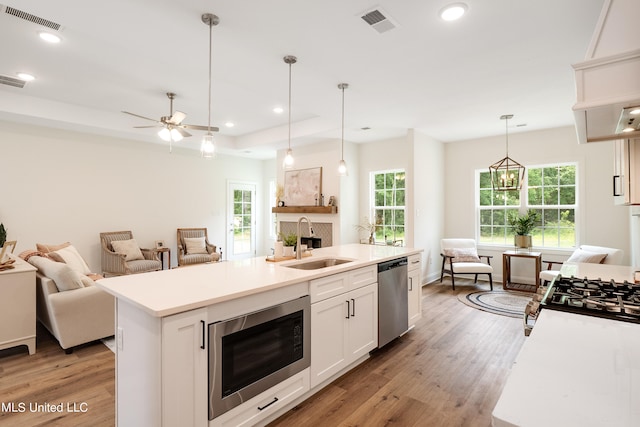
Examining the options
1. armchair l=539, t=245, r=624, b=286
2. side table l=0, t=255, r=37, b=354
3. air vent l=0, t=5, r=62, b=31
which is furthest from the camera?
armchair l=539, t=245, r=624, b=286

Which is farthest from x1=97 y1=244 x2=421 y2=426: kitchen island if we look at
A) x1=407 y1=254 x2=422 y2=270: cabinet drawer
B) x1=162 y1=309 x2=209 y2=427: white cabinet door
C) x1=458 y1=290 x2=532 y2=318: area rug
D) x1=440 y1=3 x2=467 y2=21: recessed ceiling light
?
x1=458 y1=290 x2=532 y2=318: area rug

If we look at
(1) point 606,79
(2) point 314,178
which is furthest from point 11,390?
(2) point 314,178

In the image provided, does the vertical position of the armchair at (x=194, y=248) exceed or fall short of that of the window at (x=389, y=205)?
it falls short

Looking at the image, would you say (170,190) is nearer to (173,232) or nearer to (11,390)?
(173,232)

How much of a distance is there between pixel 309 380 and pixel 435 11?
2.79 meters

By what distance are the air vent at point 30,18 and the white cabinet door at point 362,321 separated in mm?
3319

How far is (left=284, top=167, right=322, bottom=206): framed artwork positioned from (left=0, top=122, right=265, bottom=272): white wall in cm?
171

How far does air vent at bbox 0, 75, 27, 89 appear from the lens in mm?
3819

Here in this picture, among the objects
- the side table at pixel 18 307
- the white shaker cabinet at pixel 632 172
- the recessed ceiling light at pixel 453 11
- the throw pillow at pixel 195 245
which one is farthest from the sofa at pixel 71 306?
the white shaker cabinet at pixel 632 172

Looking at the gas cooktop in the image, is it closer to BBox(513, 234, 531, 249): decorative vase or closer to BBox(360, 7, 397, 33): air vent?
BBox(360, 7, 397, 33): air vent

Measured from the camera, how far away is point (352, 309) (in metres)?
2.69

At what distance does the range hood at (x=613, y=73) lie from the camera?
1297mm

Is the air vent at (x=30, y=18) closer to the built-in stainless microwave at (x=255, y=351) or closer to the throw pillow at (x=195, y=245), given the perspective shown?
the built-in stainless microwave at (x=255, y=351)

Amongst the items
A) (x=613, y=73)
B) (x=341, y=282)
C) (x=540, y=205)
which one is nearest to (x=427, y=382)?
(x=341, y=282)
